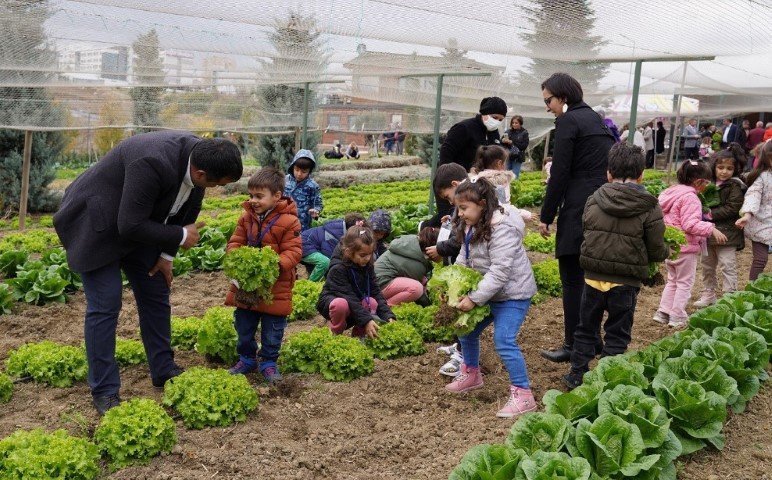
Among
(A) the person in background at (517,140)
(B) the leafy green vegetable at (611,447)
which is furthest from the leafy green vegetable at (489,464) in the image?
(A) the person in background at (517,140)

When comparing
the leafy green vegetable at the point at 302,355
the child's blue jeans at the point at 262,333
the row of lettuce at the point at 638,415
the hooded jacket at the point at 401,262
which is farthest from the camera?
the hooded jacket at the point at 401,262

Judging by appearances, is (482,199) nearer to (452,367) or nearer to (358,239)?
(358,239)

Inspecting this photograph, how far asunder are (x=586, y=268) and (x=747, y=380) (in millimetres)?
1268

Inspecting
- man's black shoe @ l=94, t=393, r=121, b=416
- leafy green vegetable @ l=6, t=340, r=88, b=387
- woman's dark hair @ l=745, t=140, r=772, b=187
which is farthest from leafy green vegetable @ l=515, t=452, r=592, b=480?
woman's dark hair @ l=745, t=140, r=772, b=187

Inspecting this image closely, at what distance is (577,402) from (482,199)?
4.60ft

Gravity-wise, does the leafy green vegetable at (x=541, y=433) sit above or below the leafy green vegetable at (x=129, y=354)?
above

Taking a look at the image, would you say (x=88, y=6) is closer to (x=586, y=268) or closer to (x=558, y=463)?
(x=586, y=268)

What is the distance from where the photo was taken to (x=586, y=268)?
16.3 feet

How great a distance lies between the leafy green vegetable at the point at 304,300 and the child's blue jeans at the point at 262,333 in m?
1.50

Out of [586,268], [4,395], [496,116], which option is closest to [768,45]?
[496,116]

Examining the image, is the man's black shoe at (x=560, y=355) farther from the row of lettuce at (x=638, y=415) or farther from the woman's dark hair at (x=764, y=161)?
the woman's dark hair at (x=764, y=161)

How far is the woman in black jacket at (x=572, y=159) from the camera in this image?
17.5ft

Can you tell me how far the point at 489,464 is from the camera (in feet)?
10.6

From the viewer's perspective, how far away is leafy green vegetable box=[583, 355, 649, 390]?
13.6 ft
